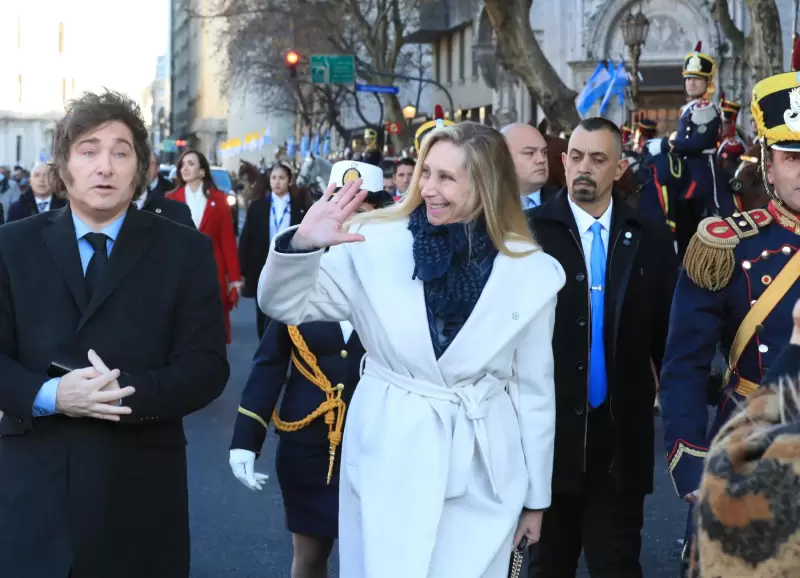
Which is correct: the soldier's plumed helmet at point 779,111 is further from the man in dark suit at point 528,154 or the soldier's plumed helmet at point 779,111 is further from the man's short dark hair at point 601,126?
the man in dark suit at point 528,154

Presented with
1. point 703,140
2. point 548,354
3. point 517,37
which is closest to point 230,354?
point 703,140

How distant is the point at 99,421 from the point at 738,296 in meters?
1.82

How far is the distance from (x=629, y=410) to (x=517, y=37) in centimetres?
1559

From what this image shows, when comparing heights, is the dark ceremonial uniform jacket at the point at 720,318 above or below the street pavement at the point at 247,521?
above

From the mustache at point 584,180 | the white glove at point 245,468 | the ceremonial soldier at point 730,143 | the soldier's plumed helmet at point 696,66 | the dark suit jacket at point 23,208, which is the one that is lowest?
the white glove at point 245,468

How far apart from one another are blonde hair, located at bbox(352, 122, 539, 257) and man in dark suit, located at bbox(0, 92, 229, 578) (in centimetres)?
62

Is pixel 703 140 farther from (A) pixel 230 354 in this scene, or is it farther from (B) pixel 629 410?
(B) pixel 629 410

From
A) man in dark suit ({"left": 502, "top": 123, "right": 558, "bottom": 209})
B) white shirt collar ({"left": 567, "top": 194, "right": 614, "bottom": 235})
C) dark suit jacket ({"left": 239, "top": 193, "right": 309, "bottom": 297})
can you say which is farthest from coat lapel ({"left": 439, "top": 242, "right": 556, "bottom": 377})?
dark suit jacket ({"left": 239, "top": 193, "right": 309, "bottom": 297})

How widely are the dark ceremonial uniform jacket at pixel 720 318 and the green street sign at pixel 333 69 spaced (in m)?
35.7

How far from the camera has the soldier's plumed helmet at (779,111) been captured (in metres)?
3.91

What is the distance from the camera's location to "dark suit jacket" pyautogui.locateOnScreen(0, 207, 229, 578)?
12.9 ft

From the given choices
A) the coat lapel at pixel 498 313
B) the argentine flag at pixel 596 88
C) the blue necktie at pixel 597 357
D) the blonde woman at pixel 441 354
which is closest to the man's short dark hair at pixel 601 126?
the blue necktie at pixel 597 357

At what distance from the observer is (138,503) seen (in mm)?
4062

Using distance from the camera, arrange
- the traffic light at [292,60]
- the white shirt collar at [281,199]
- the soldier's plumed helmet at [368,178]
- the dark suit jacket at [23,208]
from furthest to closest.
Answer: the traffic light at [292,60] → the white shirt collar at [281,199] → the dark suit jacket at [23,208] → the soldier's plumed helmet at [368,178]
